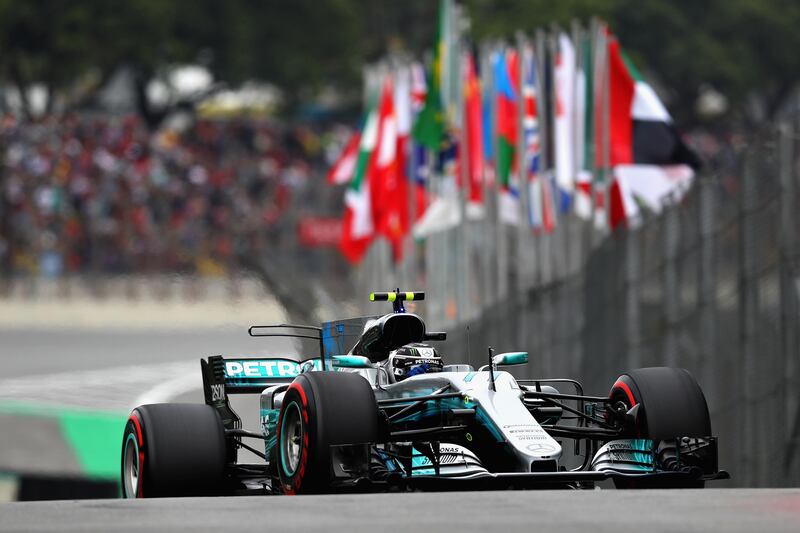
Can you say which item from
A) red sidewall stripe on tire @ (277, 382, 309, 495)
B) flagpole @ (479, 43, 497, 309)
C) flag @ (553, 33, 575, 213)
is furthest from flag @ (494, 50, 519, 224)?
red sidewall stripe on tire @ (277, 382, 309, 495)

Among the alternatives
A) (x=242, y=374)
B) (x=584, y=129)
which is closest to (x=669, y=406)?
(x=242, y=374)

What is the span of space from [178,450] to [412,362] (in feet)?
4.14

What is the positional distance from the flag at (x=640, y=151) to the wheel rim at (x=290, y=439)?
1048 cm

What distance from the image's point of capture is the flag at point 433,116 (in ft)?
86.7

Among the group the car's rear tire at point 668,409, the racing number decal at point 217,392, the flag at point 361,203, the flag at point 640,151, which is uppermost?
the flag at point 361,203

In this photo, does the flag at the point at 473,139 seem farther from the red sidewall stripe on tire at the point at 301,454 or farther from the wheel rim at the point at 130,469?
the red sidewall stripe on tire at the point at 301,454

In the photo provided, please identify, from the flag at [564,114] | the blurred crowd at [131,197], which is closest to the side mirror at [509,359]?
the flag at [564,114]

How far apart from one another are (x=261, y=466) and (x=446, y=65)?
1695 cm

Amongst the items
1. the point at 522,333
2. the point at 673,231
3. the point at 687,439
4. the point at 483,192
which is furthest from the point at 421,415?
the point at 483,192

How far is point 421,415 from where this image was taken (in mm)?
9398

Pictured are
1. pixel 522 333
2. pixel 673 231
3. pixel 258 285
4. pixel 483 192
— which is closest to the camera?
pixel 673 231

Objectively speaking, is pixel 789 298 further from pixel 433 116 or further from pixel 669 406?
pixel 433 116

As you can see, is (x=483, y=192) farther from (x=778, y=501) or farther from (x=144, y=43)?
(x=144, y=43)

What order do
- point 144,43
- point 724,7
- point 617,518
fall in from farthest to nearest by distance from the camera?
point 724,7
point 144,43
point 617,518
